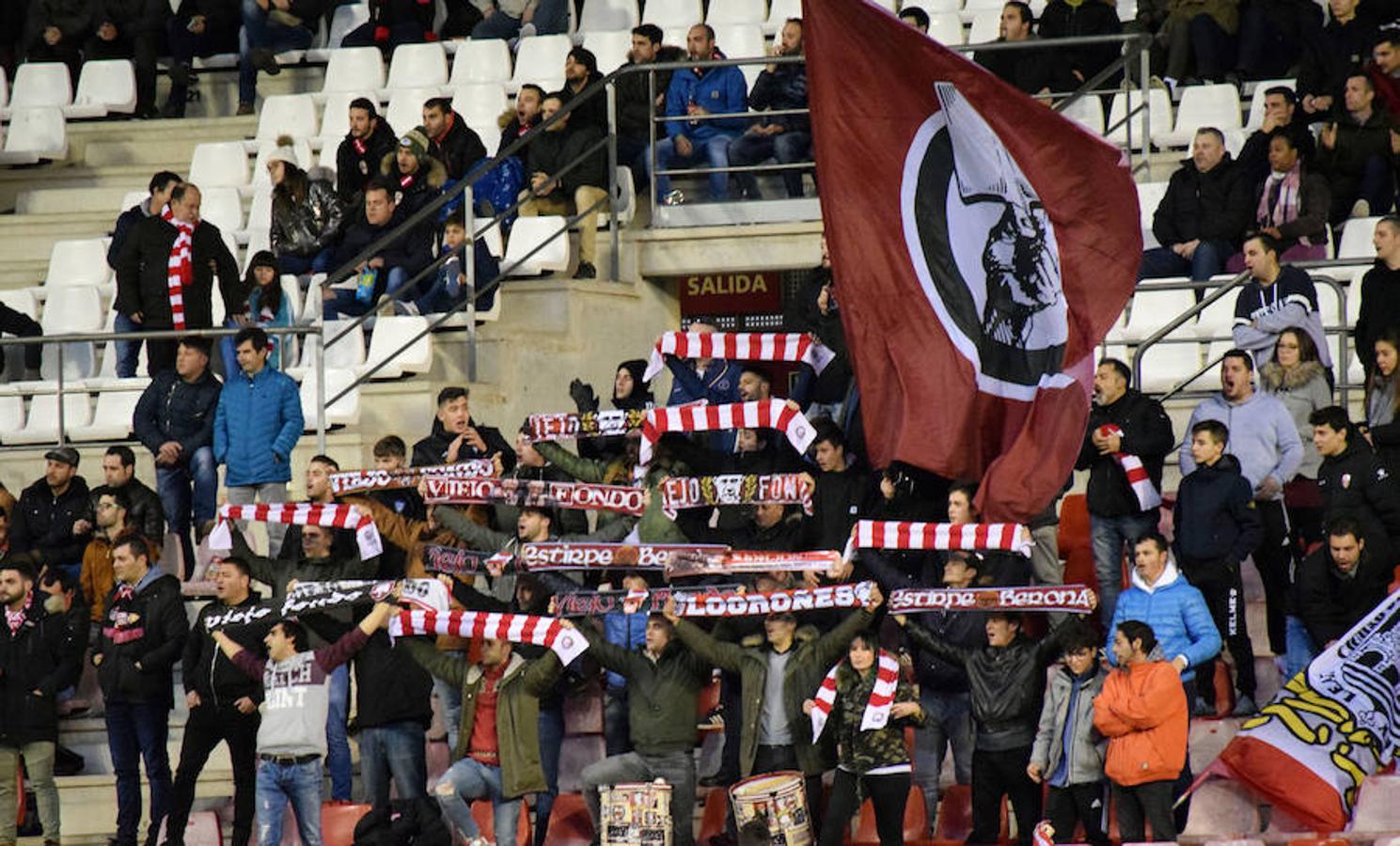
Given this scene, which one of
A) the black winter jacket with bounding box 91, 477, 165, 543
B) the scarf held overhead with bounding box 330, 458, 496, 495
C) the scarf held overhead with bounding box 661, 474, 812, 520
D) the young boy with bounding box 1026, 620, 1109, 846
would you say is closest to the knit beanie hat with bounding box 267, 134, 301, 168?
the black winter jacket with bounding box 91, 477, 165, 543

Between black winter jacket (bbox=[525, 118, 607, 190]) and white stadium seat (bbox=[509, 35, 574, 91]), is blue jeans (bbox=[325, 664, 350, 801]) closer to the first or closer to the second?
black winter jacket (bbox=[525, 118, 607, 190])

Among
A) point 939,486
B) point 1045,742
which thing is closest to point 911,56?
point 939,486

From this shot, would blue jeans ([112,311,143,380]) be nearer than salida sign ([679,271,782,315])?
Yes

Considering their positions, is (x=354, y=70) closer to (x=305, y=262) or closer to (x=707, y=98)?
(x=305, y=262)

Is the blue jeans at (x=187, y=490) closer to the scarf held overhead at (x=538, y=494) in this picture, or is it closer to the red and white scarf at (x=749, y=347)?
the scarf held overhead at (x=538, y=494)

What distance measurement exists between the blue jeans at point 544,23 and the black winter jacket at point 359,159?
298 cm

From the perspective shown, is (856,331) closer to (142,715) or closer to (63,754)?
(142,715)

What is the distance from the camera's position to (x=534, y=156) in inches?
819

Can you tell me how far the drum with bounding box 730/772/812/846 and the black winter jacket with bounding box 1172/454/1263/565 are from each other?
248cm

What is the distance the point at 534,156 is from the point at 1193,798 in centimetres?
737

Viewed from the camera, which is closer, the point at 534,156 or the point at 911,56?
the point at 911,56

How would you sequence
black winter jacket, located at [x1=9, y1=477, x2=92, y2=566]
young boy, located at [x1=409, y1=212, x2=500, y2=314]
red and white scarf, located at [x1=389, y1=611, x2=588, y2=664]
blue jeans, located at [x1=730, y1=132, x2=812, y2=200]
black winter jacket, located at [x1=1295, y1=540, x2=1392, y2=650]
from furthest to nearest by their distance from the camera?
blue jeans, located at [x1=730, y1=132, x2=812, y2=200] → young boy, located at [x1=409, y1=212, x2=500, y2=314] → black winter jacket, located at [x1=9, y1=477, x2=92, y2=566] → red and white scarf, located at [x1=389, y1=611, x2=588, y2=664] → black winter jacket, located at [x1=1295, y1=540, x2=1392, y2=650]

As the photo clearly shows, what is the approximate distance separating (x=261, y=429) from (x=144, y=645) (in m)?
1.77

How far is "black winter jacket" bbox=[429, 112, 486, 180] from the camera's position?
21.1m
